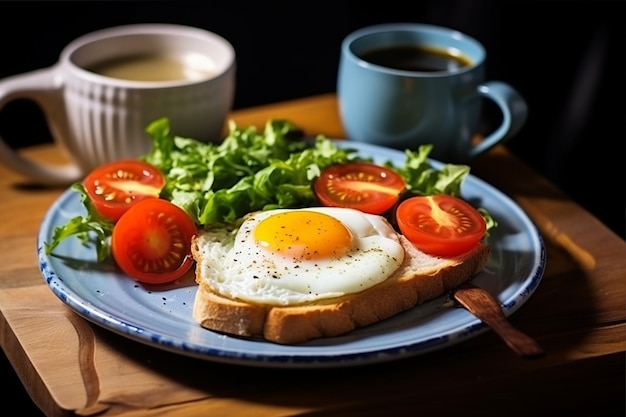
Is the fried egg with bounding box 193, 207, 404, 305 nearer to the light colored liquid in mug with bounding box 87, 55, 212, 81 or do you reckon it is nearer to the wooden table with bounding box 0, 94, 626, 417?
the wooden table with bounding box 0, 94, 626, 417

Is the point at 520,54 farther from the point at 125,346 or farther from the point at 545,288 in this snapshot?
the point at 125,346

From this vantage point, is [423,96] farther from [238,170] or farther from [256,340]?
[256,340]

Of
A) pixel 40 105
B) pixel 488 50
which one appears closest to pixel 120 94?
pixel 40 105

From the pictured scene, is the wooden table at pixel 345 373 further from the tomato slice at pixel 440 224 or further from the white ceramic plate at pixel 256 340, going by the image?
the tomato slice at pixel 440 224

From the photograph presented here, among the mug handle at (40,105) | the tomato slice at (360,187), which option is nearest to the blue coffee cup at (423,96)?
the tomato slice at (360,187)

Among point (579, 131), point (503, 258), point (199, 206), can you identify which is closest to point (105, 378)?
point (199, 206)
